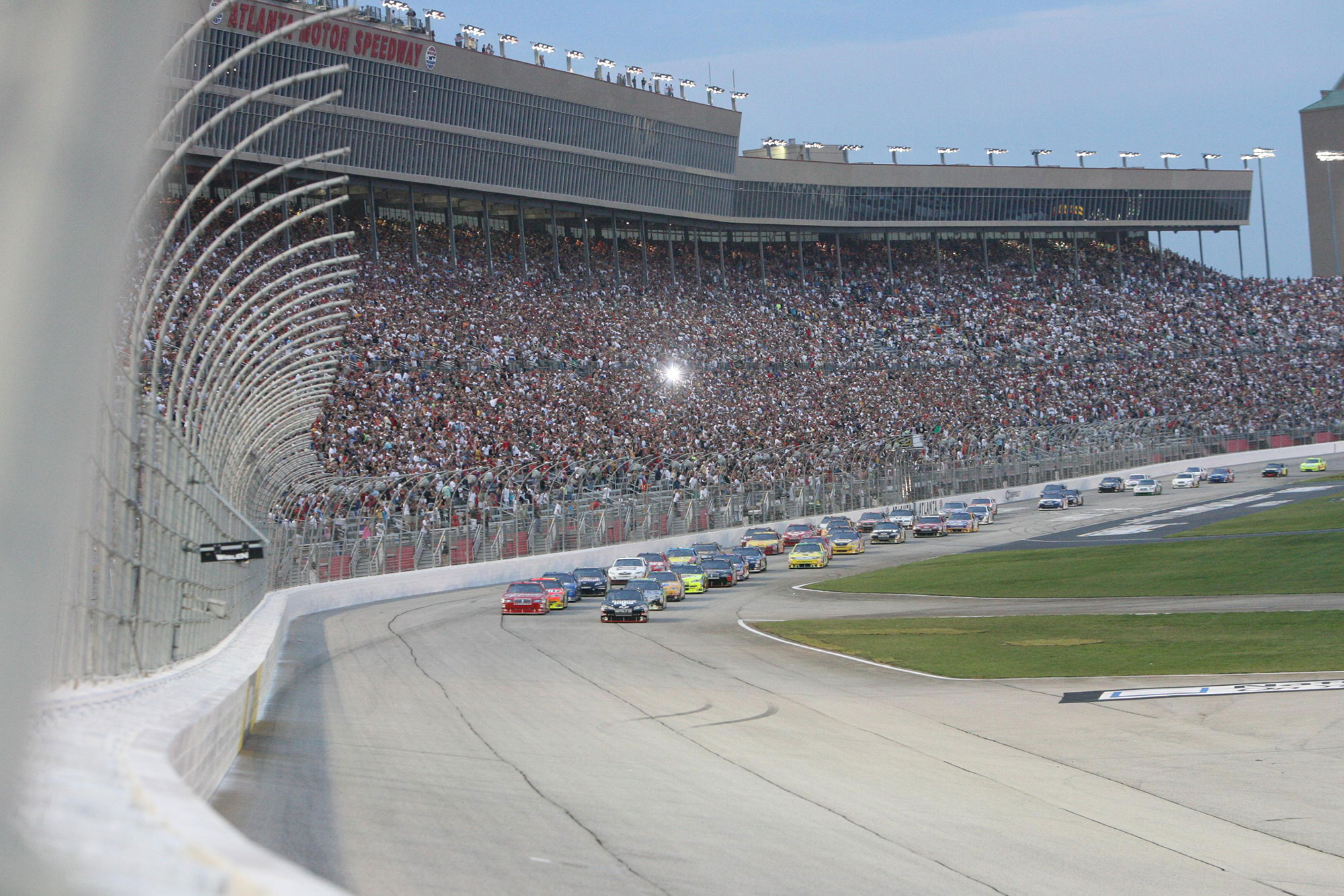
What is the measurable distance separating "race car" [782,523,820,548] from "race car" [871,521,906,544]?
9.77 feet

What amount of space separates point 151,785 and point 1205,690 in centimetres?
1971

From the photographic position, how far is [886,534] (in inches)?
2440

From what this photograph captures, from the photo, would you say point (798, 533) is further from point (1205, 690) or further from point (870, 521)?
point (1205, 690)

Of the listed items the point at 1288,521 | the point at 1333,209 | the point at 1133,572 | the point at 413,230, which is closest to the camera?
the point at 1133,572

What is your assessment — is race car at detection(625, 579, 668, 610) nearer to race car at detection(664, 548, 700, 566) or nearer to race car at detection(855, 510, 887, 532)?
race car at detection(664, 548, 700, 566)

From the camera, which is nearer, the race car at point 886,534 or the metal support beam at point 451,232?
the race car at point 886,534

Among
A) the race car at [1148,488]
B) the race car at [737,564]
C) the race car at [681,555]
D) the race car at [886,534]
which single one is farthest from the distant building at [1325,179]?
the race car at [681,555]

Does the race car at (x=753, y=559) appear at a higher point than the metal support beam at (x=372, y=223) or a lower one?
lower

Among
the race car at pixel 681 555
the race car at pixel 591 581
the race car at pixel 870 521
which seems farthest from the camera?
the race car at pixel 870 521

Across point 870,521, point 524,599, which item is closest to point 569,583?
point 524,599

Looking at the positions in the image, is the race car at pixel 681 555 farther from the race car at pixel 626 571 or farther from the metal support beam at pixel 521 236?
the metal support beam at pixel 521 236

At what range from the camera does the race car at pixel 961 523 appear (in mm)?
64938

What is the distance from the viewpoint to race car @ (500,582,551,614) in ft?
125

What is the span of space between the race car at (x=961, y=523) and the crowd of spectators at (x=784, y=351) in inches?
292
